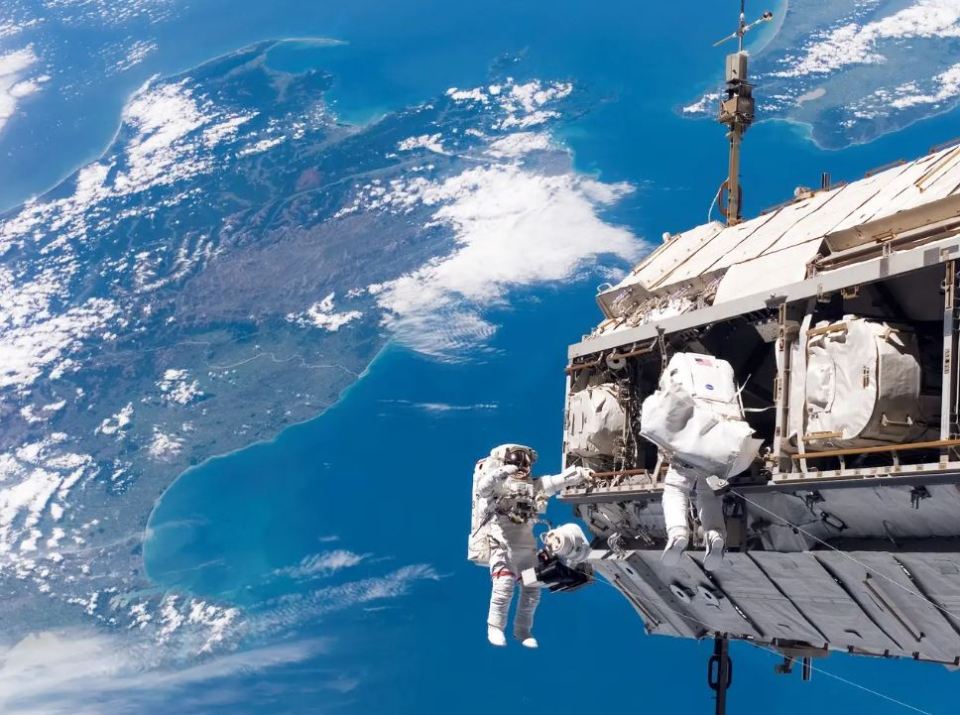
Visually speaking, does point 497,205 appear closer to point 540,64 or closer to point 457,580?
point 540,64

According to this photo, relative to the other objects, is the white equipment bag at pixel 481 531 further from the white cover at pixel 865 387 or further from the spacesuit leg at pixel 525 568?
the white cover at pixel 865 387

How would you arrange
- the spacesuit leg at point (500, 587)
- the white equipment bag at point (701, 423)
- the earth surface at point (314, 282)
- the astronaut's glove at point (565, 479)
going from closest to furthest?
the white equipment bag at point (701, 423), the astronaut's glove at point (565, 479), the spacesuit leg at point (500, 587), the earth surface at point (314, 282)

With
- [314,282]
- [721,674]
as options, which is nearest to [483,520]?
[721,674]

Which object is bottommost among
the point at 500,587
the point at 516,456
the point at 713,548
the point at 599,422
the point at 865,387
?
the point at 500,587

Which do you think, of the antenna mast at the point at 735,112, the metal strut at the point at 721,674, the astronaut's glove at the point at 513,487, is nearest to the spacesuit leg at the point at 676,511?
→ the astronaut's glove at the point at 513,487

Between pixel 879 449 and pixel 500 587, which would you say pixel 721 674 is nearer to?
pixel 500 587

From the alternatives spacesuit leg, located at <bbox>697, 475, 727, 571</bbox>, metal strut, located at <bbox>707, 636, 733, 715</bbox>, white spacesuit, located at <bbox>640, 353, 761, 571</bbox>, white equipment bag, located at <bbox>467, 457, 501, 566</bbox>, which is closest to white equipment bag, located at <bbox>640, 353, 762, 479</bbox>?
white spacesuit, located at <bbox>640, 353, 761, 571</bbox>
